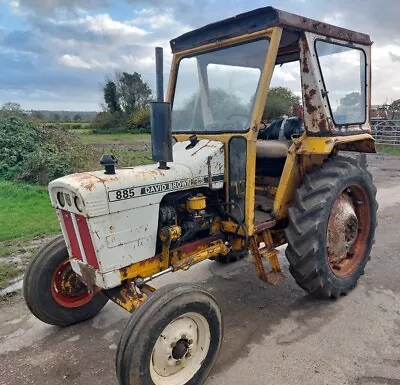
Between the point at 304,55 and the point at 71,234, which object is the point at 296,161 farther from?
the point at 71,234

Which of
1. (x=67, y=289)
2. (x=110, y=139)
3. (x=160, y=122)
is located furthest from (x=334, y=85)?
(x=110, y=139)

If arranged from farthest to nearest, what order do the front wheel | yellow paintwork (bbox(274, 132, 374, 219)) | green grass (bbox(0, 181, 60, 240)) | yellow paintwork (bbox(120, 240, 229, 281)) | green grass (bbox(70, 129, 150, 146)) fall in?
1. green grass (bbox(70, 129, 150, 146))
2. green grass (bbox(0, 181, 60, 240))
3. yellow paintwork (bbox(274, 132, 374, 219))
4. yellow paintwork (bbox(120, 240, 229, 281))
5. the front wheel

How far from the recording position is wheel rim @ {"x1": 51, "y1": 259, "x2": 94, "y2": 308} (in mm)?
3611

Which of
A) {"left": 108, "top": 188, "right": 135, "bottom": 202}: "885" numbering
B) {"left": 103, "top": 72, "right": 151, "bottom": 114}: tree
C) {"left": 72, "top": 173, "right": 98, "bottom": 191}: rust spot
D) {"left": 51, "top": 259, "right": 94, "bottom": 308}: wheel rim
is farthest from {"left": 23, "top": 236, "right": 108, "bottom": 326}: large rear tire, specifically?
{"left": 103, "top": 72, "right": 151, "bottom": 114}: tree

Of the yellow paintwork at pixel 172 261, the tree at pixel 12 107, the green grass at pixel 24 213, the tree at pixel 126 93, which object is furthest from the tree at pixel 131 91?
the yellow paintwork at pixel 172 261

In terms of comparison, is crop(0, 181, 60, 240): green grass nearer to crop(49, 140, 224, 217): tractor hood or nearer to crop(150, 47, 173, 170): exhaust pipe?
crop(49, 140, 224, 217): tractor hood

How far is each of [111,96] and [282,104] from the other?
→ 3313 centimetres

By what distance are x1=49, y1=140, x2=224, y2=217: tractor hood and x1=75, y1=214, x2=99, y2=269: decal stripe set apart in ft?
0.30

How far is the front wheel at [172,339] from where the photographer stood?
2484mm

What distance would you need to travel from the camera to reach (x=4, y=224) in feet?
22.9

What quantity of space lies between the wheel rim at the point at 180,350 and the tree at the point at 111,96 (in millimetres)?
35283

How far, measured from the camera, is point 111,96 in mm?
36312

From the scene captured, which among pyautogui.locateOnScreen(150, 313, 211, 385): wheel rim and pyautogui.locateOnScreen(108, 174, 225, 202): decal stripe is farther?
pyautogui.locateOnScreen(108, 174, 225, 202): decal stripe

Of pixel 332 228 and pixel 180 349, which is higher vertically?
pixel 332 228
